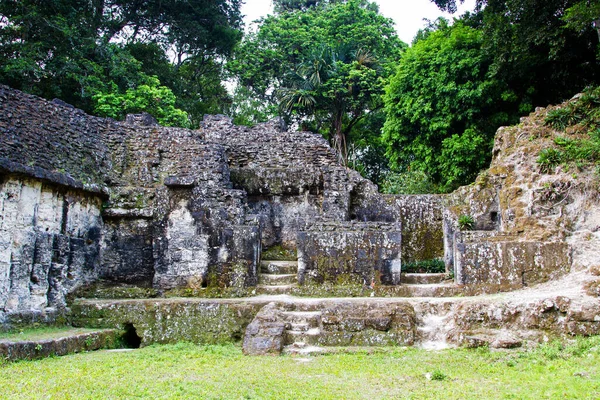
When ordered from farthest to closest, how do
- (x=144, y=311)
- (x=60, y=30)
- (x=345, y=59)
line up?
(x=345, y=59)
(x=60, y=30)
(x=144, y=311)

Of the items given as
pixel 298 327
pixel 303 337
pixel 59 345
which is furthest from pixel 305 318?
pixel 59 345

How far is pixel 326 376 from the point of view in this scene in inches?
264

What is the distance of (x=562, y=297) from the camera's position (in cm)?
821

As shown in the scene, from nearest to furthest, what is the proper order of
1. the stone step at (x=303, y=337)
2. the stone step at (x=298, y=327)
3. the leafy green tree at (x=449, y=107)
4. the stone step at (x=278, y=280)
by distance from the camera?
the stone step at (x=303, y=337)
the stone step at (x=298, y=327)
the stone step at (x=278, y=280)
the leafy green tree at (x=449, y=107)

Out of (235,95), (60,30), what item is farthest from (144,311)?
(235,95)

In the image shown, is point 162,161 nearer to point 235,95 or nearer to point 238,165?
point 238,165

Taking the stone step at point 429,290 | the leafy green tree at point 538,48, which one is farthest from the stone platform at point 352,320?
the leafy green tree at point 538,48

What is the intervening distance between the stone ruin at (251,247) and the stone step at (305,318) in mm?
23

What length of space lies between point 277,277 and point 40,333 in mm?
4571

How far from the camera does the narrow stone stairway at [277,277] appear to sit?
11406mm

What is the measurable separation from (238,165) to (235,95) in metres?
18.1

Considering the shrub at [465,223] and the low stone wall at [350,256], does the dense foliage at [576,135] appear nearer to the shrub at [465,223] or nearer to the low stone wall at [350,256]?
the shrub at [465,223]

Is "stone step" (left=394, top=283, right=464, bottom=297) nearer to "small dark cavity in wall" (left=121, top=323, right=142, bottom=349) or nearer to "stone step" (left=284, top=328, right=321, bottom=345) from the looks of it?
"stone step" (left=284, top=328, right=321, bottom=345)

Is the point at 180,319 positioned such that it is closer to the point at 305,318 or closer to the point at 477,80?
the point at 305,318
